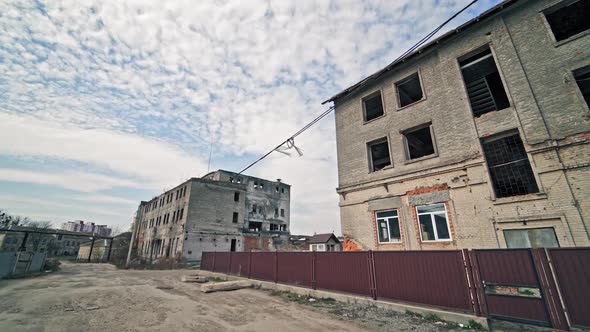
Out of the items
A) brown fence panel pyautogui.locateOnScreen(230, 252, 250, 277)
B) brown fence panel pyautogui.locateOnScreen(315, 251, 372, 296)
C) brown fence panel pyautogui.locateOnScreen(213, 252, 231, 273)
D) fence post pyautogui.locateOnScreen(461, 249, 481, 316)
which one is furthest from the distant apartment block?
fence post pyautogui.locateOnScreen(461, 249, 481, 316)

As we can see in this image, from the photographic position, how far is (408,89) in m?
13.5

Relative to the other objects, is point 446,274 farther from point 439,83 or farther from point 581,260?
point 439,83

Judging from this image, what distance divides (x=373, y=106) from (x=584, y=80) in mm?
8386

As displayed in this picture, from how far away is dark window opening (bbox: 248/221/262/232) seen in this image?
115ft

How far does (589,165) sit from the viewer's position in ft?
23.8

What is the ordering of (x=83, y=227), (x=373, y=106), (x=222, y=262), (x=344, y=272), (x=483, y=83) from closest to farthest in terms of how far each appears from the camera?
(x=344, y=272) → (x=483, y=83) → (x=373, y=106) → (x=222, y=262) → (x=83, y=227)

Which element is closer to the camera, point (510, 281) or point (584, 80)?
point (510, 281)

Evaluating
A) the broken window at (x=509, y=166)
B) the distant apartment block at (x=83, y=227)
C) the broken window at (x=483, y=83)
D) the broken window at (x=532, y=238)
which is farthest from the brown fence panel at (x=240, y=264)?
the distant apartment block at (x=83, y=227)

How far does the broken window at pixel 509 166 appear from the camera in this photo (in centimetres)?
870

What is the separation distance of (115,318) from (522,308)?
10.4 m

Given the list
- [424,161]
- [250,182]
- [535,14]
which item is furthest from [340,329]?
[250,182]

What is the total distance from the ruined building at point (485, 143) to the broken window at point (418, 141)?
0.20 ft

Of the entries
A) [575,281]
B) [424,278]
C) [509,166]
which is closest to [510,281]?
[575,281]

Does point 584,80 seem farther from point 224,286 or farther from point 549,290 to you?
point 224,286
